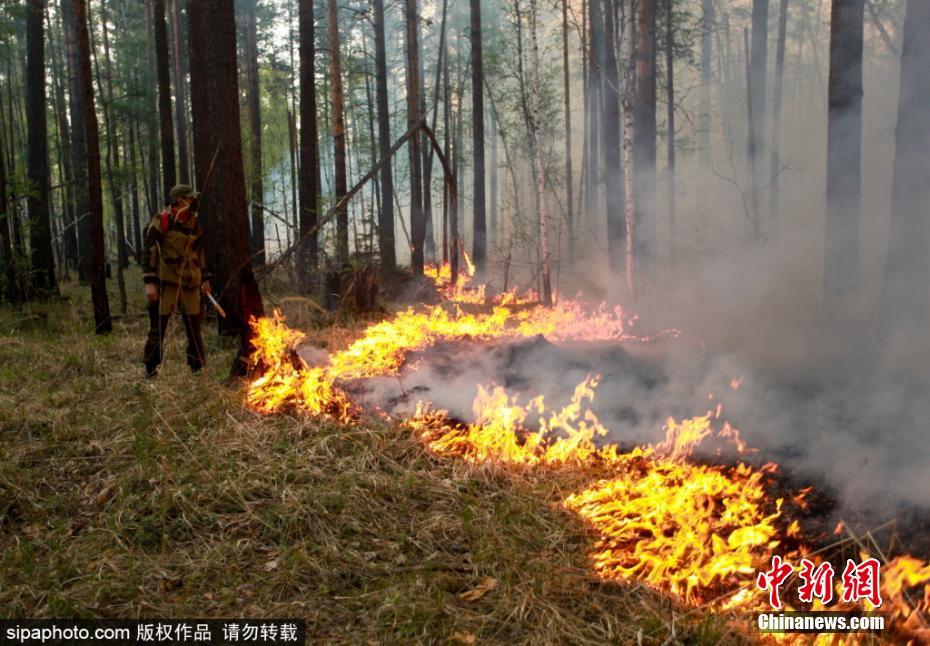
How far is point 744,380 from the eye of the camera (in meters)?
6.17

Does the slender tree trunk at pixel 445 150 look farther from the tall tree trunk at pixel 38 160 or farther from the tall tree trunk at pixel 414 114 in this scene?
the tall tree trunk at pixel 38 160

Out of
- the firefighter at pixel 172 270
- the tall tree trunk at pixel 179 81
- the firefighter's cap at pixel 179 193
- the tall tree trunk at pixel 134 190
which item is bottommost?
the firefighter at pixel 172 270

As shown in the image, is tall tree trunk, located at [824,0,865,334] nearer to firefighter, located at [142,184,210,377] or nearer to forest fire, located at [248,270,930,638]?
forest fire, located at [248,270,930,638]

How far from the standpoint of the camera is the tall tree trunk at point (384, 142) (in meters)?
16.6

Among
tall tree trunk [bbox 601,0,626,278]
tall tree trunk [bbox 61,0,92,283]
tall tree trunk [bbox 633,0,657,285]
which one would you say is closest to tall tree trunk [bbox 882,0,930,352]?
tall tree trunk [bbox 633,0,657,285]

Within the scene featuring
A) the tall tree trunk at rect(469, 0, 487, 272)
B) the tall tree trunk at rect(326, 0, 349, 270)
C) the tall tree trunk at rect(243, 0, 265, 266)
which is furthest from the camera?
the tall tree trunk at rect(243, 0, 265, 266)

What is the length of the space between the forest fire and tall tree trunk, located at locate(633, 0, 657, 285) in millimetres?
6093

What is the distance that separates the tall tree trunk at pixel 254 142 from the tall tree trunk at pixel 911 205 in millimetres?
14173

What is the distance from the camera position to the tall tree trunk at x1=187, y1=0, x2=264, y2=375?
21.0ft

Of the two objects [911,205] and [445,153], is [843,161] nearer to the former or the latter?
[911,205]

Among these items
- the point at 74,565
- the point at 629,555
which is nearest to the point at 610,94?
the point at 629,555

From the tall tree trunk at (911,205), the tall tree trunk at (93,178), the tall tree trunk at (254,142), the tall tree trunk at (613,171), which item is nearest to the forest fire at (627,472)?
the tall tree trunk at (93,178)

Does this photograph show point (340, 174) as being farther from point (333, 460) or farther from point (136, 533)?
point (136, 533)

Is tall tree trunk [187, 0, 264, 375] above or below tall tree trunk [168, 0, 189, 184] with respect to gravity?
below
